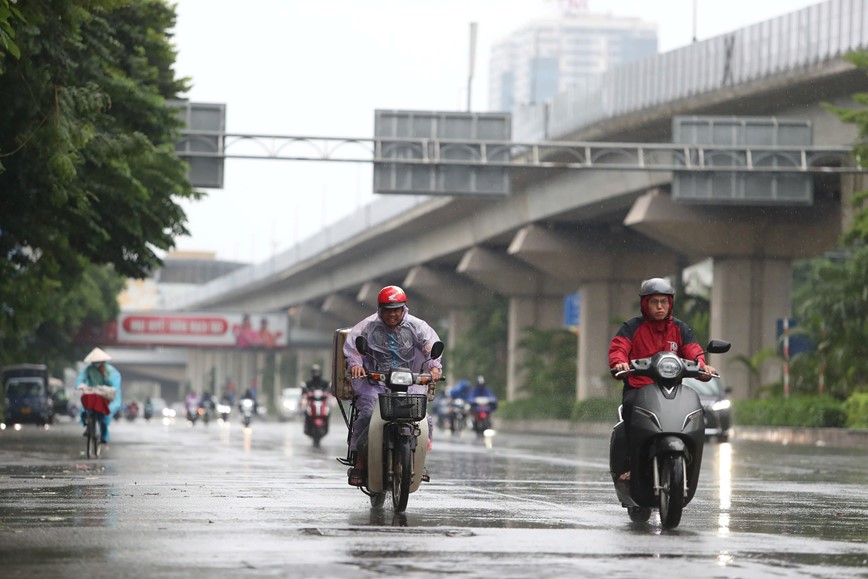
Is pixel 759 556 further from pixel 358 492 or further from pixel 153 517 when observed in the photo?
pixel 358 492

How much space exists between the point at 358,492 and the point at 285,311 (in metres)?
97.5

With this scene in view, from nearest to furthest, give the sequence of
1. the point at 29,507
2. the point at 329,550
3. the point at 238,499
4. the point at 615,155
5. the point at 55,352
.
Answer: the point at 329,550 < the point at 29,507 < the point at 238,499 < the point at 615,155 < the point at 55,352

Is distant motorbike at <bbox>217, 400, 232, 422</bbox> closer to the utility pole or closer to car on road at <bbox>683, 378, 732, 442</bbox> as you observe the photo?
the utility pole

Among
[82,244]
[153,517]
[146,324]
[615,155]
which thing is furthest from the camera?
[146,324]

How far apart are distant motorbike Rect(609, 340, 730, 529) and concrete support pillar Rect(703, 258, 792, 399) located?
129ft

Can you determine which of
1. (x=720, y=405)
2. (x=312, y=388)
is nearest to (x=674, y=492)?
(x=312, y=388)

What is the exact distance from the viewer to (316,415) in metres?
33.3

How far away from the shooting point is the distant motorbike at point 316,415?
33.2m

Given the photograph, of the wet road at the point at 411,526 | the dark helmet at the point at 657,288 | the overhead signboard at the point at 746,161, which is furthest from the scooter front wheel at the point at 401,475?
the overhead signboard at the point at 746,161

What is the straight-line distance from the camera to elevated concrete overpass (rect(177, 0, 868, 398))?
41.6 m

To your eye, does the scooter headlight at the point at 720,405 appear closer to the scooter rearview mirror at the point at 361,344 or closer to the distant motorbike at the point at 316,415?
the distant motorbike at the point at 316,415

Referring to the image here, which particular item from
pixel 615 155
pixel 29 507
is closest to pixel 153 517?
pixel 29 507


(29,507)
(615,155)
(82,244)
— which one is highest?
(615,155)

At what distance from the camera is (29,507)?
13.1 metres
